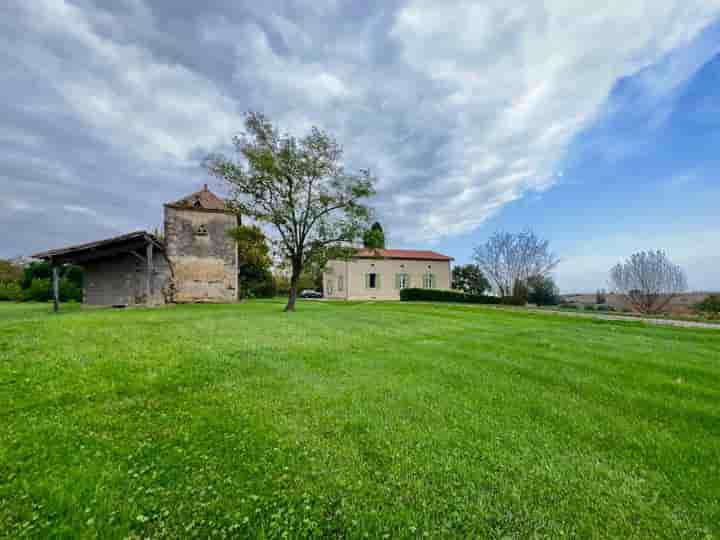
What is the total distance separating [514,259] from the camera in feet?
93.5

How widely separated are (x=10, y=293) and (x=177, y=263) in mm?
24423

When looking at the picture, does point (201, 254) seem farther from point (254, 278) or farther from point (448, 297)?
point (448, 297)

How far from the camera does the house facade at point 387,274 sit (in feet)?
96.2

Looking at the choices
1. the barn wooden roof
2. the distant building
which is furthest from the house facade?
the barn wooden roof

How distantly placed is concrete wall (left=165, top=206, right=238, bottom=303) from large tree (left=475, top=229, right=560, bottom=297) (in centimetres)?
2479

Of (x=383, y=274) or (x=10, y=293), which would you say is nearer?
(x=10, y=293)

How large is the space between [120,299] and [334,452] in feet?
70.5

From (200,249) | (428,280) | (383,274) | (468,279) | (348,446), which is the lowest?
(348,446)

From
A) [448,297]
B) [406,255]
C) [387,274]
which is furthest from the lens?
[406,255]

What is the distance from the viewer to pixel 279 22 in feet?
29.9

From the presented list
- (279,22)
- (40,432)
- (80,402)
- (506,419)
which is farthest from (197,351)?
(279,22)

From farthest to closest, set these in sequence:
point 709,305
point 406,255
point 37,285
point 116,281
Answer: point 406,255, point 37,285, point 116,281, point 709,305

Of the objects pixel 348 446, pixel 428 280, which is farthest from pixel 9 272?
pixel 348 446

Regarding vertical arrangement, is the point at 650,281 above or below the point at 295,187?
below
